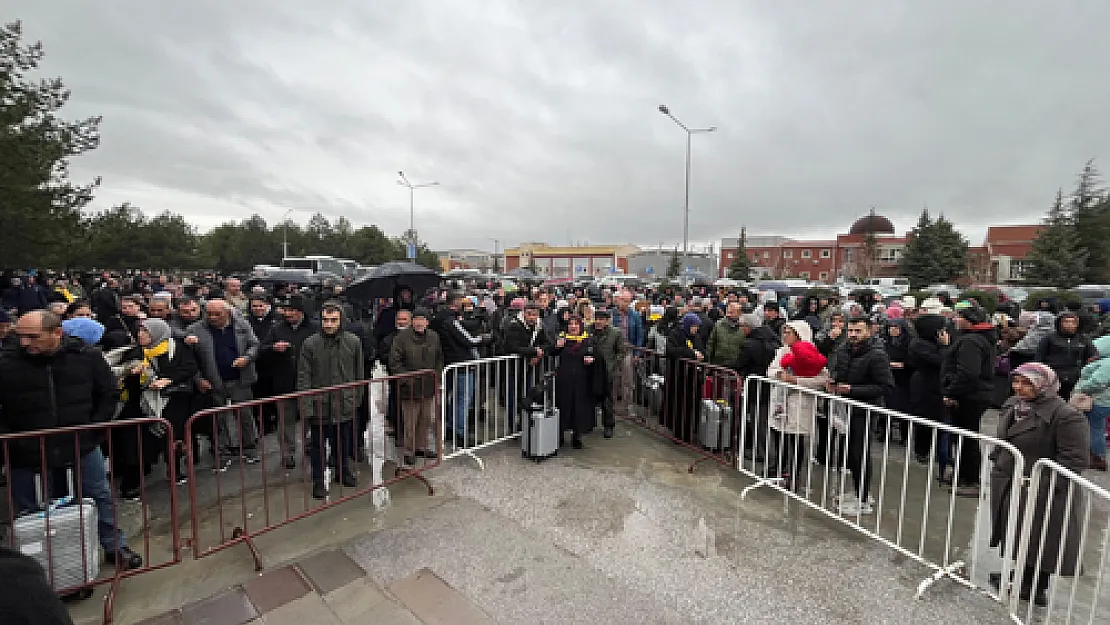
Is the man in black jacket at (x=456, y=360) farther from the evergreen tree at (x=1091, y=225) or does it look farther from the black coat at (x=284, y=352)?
the evergreen tree at (x=1091, y=225)

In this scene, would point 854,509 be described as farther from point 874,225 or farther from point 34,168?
point 874,225

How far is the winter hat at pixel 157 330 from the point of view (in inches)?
172

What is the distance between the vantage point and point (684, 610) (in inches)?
120

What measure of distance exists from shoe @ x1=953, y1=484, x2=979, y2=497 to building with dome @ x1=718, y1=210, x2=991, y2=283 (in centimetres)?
5688

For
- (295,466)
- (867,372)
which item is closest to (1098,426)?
(867,372)

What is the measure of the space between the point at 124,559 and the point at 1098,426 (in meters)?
9.32

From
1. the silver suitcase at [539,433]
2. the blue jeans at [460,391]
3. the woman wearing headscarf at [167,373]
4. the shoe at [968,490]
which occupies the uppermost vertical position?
the woman wearing headscarf at [167,373]

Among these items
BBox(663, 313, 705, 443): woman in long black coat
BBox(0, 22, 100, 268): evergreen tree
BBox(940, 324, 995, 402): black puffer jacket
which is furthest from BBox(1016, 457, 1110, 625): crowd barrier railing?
BBox(0, 22, 100, 268): evergreen tree

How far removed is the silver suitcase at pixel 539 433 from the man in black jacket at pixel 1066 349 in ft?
19.8

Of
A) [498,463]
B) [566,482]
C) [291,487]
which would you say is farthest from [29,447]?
[566,482]

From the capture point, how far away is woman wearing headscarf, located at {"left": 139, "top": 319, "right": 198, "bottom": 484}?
14.0ft

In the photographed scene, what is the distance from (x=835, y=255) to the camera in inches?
2781

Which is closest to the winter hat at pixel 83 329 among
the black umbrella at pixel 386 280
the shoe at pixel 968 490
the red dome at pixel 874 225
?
the black umbrella at pixel 386 280

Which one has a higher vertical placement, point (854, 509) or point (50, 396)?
point (50, 396)
